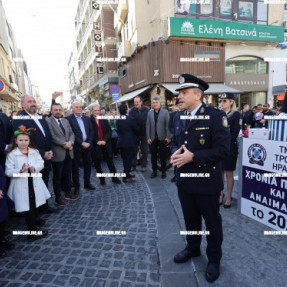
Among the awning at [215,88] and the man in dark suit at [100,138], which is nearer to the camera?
the man in dark suit at [100,138]

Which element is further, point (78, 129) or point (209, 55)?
point (209, 55)

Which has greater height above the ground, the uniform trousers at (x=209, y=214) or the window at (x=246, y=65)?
the window at (x=246, y=65)

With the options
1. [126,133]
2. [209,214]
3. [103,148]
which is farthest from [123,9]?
[209,214]

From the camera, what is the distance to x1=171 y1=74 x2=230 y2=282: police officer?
2.03 meters

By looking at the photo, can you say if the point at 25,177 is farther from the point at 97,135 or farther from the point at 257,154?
the point at 257,154

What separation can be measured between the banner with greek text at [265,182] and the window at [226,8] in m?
15.5

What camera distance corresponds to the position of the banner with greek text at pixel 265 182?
2850 mm

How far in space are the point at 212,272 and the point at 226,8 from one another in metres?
17.8

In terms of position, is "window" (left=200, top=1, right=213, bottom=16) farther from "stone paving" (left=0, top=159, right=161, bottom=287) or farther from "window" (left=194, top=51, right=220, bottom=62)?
"stone paving" (left=0, top=159, right=161, bottom=287)

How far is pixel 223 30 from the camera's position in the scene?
1441cm

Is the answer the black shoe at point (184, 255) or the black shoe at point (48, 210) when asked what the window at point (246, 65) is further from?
the black shoe at point (184, 255)

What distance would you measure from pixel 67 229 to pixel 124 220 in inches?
37.3

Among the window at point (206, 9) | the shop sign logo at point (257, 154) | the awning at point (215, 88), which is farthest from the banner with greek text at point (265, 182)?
the window at point (206, 9)

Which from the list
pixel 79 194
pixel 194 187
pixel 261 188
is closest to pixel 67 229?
pixel 79 194
